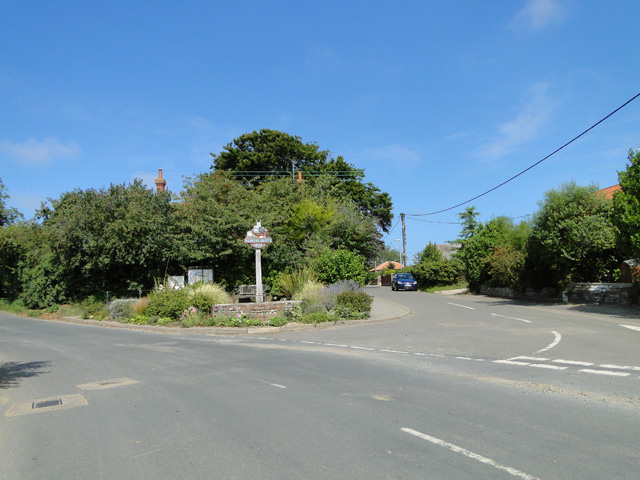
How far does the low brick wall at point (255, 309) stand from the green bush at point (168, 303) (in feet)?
5.55

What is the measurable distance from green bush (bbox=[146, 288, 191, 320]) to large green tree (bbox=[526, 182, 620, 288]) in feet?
55.8

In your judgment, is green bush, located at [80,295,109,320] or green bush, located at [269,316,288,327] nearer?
green bush, located at [269,316,288,327]

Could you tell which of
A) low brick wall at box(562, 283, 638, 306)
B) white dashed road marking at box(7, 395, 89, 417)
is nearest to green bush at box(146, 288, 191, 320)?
white dashed road marking at box(7, 395, 89, 417)

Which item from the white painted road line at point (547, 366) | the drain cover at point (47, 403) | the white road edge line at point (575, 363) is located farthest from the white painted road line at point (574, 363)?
the drain cover at point (47, 403)

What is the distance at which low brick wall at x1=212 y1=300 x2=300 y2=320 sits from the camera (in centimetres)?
1691

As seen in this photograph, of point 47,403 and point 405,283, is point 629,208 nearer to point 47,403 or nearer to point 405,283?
point 47,403

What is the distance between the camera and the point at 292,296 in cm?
1997

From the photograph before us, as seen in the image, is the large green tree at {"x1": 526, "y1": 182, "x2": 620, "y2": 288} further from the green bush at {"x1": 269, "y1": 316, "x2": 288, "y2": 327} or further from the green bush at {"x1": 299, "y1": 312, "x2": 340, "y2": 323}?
the green bush at {"x1": 269, "y1": 316, "x2": 288, "y2": 327}

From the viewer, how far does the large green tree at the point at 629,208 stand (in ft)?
54.0

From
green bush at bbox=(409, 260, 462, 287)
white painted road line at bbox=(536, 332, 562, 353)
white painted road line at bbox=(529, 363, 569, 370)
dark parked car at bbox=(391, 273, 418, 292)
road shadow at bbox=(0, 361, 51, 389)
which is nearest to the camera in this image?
white painted road line at bbox=(529, 363, 569, 370)

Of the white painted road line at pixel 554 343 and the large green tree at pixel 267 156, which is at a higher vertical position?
the large green tree at pixel 267 156

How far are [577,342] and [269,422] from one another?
8690 mm

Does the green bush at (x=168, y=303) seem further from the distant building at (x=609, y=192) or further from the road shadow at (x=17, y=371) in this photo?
the distant building at (x=609, y=192)

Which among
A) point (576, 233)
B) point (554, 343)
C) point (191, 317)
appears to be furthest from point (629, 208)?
point (191, 317)
